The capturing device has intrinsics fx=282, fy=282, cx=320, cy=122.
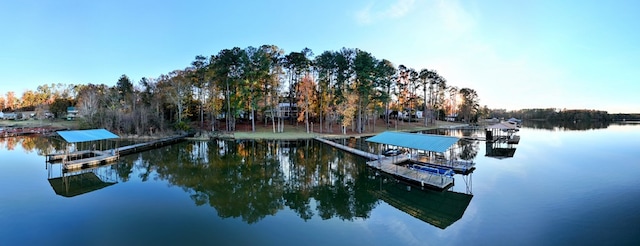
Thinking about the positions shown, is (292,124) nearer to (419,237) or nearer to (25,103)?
(419,237)

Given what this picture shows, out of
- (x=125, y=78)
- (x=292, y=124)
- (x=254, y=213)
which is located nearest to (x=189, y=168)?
(x=254, y=213)

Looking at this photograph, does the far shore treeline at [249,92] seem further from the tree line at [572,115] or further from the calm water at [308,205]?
the tree line at [572,115]

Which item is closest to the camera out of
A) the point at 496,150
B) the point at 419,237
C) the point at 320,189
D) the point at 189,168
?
the point at 419,237

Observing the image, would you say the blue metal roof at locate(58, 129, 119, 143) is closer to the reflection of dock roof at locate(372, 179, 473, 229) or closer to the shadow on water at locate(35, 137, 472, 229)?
the shadow on water at locate(35, 137, 472, 229)

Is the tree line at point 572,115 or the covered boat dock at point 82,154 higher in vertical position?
the tree line at point 572,115

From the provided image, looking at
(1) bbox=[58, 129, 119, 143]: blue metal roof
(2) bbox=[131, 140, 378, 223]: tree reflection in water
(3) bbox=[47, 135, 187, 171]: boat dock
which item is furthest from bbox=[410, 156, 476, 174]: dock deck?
(1) bbox=[58, 129, 119, 143]: blue metal roof

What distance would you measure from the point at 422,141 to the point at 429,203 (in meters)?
6.10

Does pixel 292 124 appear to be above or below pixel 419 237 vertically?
above

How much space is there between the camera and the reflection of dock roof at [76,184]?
14.7 m

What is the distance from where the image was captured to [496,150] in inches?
1162

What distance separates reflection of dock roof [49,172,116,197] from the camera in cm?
1468

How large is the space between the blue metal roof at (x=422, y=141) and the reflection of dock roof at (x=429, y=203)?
3014 millimetres

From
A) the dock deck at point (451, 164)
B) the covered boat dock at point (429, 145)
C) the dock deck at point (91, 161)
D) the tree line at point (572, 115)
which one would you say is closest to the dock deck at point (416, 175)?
the covered boat dock at point (429, 145)

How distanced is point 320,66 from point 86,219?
124 ft
